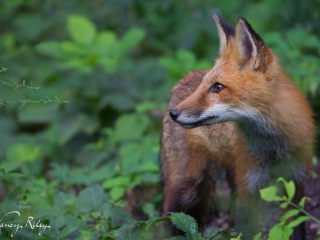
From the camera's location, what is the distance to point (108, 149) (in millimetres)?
8203

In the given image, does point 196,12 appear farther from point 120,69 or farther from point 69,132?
point 69,132

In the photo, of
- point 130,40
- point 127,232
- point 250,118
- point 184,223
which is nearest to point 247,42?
point 250,118

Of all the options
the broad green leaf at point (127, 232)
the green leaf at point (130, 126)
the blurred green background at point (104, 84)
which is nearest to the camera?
the broad green leaf at point (127, 232)

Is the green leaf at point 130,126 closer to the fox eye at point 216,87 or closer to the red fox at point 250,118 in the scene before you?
the red fox at point 250,118

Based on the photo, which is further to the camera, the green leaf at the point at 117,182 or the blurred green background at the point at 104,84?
the blurred green background at the point at 104,84

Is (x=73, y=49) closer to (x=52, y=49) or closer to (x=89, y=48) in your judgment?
(x=89, y=48)

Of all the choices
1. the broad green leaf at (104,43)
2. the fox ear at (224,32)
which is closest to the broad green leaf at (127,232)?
the fox ear at (224,32)

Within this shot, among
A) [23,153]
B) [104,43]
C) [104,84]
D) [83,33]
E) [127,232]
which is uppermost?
[83,33]

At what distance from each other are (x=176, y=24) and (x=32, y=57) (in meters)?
3.09

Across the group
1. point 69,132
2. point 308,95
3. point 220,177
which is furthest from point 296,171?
point 69,132

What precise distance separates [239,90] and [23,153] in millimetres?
4986

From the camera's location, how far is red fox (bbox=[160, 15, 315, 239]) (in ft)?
14.0

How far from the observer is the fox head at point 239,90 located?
426cm

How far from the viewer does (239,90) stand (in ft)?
14.0
